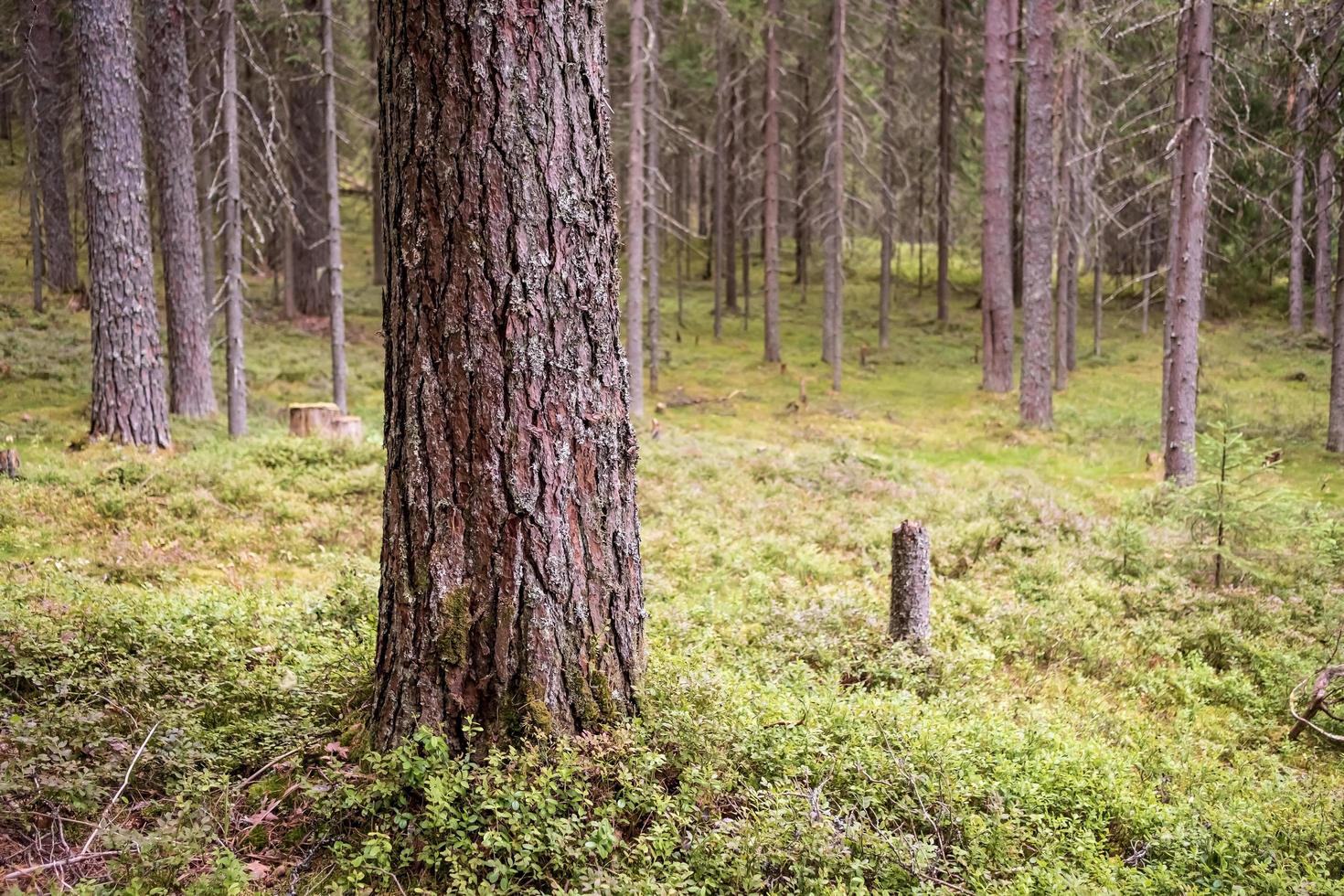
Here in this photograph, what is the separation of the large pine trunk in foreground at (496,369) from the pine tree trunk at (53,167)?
2019 cm

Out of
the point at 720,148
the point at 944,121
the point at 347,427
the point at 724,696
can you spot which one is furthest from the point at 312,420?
the point at 944,121

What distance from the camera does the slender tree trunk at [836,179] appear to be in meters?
22.2

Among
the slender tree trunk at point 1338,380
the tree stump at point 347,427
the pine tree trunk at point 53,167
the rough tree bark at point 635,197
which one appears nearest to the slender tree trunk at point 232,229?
the tree stump at point 347,427

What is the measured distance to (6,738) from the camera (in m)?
3.58

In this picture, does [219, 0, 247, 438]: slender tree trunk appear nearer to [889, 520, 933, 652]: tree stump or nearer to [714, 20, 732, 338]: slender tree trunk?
[889, 520, 933, 652]: tree stump

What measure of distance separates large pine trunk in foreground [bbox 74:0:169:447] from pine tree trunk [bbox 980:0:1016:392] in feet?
57.7

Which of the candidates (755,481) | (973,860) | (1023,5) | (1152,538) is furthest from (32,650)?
(1023,5)

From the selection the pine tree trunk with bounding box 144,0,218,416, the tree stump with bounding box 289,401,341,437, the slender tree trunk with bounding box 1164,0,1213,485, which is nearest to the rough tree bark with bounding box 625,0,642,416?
the tree stump with bounding box 289,401,341,437

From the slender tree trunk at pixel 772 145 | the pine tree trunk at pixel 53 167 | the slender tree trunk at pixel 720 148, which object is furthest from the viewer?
the slender tree trunk at pixel 720 148

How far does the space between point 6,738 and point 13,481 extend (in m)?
6.75

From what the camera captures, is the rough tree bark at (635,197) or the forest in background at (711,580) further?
the rough tree bark at (635,197)

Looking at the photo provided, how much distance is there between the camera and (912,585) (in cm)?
631

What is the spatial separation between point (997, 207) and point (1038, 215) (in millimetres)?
2434

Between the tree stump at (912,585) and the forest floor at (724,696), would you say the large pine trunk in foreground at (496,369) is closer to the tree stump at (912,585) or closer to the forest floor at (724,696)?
the forest floor at (724,696)
